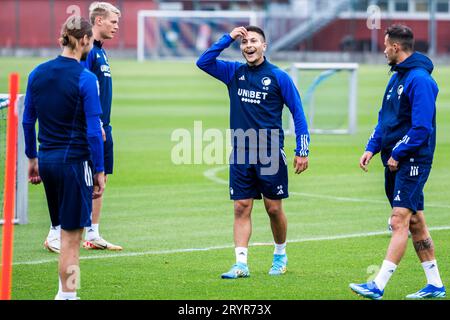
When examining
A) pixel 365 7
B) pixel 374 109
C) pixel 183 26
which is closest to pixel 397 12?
pixel 365 7

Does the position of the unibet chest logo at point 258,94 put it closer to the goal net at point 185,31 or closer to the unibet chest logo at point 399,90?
the unibet chest logo at point 399,90

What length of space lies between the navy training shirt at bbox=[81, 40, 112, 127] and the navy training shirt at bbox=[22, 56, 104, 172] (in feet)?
8.84

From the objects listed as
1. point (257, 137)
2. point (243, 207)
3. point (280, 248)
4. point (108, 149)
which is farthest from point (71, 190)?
point (108, 149)

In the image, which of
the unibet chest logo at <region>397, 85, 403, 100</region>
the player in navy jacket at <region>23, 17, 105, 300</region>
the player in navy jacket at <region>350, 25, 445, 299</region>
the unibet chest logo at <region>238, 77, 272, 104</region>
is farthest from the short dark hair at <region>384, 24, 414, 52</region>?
the player in navy jacket at <region>23, 17, 105, 300</region>

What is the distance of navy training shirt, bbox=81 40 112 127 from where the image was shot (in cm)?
1098

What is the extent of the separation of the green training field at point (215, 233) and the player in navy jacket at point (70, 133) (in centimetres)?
96

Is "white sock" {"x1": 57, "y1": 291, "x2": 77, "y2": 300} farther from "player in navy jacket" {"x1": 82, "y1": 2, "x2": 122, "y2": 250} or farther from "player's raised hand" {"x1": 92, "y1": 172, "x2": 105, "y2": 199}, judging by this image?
"player in navy jacket" {"x1": 82, "y1": 2, "x2": 122, "y2": 250}

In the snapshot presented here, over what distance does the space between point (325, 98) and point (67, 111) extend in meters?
20.1

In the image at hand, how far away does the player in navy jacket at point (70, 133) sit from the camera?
809 centimetres

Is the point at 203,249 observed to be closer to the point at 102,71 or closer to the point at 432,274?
the point at 102,71

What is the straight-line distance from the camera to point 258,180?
32.6ft

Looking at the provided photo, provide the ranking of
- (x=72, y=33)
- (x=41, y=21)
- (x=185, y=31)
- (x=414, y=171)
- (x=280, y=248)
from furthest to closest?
1. (x=41, y=21)
2. (x=185, y=31)
3. (x=280, y=248)
4. (x=414, y=171)
5. (x=72, y=33)

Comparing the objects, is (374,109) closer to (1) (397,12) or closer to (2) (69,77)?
(2) (69,77)

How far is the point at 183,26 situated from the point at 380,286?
59.2 meters
